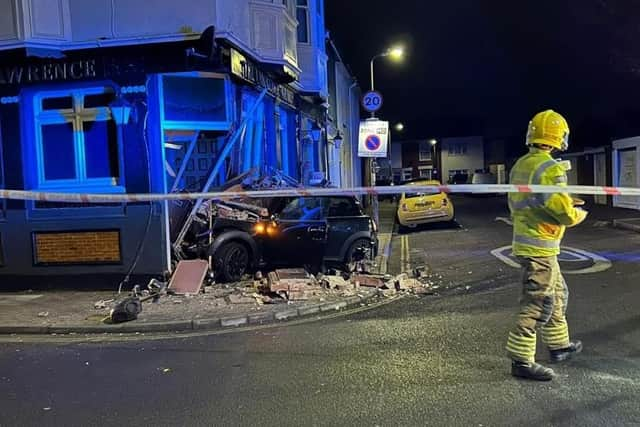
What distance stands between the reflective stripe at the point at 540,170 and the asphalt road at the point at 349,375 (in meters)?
1.63

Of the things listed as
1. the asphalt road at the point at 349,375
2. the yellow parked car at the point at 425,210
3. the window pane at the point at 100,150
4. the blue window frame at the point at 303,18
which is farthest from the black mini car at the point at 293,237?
the yellow parked car at the point at 425,210

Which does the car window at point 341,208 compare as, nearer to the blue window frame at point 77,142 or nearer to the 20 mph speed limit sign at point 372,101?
the blue window frame at point 77,142

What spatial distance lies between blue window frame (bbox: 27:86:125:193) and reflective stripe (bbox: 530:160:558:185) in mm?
7140

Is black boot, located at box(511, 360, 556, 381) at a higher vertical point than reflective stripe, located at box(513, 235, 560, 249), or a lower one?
lower

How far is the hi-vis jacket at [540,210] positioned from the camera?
4.73m

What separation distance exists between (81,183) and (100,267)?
1.49m

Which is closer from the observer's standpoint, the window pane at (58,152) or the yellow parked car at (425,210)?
the window pane at (58,152)

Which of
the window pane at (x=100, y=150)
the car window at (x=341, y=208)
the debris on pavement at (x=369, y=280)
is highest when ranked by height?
the window pane at (x=100, y=150)

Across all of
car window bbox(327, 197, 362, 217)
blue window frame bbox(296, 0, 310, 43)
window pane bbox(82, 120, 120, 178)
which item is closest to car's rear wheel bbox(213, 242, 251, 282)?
car window bbox(327, 197, 362, 217)

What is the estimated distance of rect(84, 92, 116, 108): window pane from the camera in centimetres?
990

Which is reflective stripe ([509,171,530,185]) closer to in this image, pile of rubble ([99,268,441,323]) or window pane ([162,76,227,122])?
pile of rubble ([99,268,441,323])

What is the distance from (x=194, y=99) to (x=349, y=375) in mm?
6651

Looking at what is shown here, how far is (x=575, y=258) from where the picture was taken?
11.4 meters

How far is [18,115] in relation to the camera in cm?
1002
